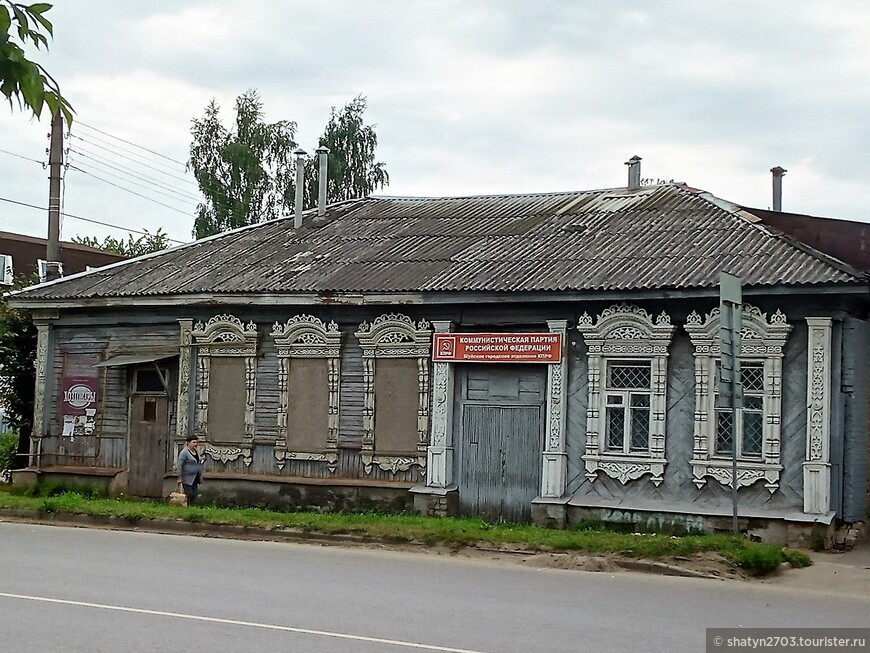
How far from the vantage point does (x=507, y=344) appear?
54.7ft

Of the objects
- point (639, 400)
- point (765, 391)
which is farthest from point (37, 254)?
point (765, 391)

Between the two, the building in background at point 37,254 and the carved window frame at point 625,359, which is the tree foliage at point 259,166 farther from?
Result: the carved window frame at point 625,359

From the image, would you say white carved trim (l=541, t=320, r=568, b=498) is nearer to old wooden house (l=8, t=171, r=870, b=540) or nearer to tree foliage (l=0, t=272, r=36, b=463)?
old wooden house (l=8, t=171, r=870, b=540)

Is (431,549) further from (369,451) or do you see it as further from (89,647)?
(89,647)

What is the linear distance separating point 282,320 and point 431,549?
5.67m

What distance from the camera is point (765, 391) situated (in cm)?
1505

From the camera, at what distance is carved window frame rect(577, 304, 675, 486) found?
15.6 m

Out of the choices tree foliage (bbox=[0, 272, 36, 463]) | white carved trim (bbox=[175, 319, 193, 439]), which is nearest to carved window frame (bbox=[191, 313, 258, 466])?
white carved trim (bbox=[175, 319, 193, 439])

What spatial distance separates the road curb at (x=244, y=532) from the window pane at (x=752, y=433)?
3.20m

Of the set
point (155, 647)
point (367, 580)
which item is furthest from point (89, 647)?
point (367, 580)

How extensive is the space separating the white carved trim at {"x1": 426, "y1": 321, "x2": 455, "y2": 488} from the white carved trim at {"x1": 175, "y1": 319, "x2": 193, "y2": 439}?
4.61 m

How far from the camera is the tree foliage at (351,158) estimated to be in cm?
4000

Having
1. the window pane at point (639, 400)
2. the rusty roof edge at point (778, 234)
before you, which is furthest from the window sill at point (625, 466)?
the rusty roof edge at point (778, 234)

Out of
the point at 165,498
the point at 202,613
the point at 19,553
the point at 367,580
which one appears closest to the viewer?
the point at 202,613
